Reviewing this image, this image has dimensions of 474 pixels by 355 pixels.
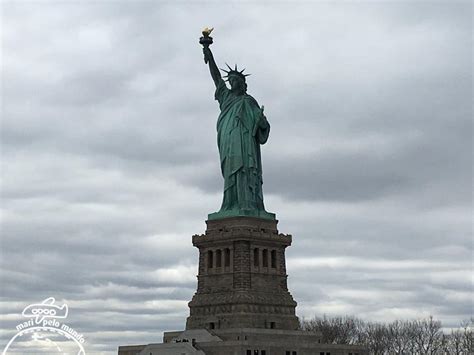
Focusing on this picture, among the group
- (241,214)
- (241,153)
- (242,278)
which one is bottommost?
(242,278)

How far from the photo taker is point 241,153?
77.3m

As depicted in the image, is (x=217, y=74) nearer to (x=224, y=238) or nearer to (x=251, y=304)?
(x=224, y=238)

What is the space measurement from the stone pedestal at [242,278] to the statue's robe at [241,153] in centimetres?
176

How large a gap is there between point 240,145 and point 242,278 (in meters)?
11.6

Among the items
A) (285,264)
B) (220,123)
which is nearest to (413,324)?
(285,264)

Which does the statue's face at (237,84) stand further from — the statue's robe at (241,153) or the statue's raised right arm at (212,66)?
the statue's raised right arm at (212,66)

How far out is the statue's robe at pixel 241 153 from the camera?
7688 centimetres

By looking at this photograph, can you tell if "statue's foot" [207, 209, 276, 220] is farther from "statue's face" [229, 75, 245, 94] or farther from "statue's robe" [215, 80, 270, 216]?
"statue's face" [229, 75, 245, 94]

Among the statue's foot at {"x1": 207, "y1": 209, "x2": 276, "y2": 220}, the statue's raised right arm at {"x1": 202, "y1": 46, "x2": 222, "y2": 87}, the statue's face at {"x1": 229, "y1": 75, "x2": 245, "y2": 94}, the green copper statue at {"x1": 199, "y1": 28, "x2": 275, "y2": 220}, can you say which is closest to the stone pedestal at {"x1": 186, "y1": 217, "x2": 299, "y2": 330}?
the statue's foot at {"x1": 207, "y1": 209, "x2": 276, "y2": 220}

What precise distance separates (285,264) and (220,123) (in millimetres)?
13645

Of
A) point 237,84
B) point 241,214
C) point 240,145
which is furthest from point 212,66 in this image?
point 241,214

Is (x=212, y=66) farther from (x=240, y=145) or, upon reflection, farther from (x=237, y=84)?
(x=240, y=145)

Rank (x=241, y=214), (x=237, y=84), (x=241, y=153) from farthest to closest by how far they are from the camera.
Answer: (x=237, y=84)
(x=241, y=153)
(x=241, y=214)

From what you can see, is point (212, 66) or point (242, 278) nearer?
point (242, 278)
